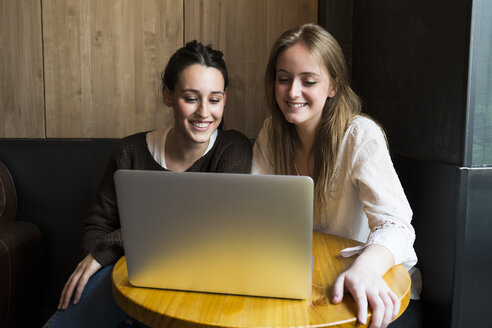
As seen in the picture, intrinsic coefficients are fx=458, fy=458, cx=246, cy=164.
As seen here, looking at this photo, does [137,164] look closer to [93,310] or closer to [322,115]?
[93,310]

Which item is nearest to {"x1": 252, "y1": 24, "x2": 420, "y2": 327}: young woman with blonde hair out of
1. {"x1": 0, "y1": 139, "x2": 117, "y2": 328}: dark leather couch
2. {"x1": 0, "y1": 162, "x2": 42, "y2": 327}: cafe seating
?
{"x1": 0, "y1": 139, "x2": 117, "y2": 328}: dark leather couch

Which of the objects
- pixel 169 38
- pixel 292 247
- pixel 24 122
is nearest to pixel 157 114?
pixel 169 38

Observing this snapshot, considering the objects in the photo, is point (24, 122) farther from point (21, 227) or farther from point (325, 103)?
point (325, 103)

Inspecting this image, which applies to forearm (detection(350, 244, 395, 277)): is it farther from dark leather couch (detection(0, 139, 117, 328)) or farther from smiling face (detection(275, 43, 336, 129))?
dark leather couch (detection(0, 139, 117, 328))

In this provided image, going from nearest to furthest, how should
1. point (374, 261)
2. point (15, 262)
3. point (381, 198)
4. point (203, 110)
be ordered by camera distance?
1. point (374, 261)
2. point (381, 198)
3. point (203, 110)
4. point (15, 262)

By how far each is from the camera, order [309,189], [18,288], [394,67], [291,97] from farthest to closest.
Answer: [18,288] < [394,67] < [291,97] < [309,189]

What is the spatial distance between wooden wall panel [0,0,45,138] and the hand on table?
1.70 metres

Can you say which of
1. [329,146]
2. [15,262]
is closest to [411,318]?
[329,146]

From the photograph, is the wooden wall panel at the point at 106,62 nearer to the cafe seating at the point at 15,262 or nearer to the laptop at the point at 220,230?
the cafe seating at the point at 15,262

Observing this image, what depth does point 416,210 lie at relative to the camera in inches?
56.1

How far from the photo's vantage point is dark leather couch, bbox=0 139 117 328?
2012 mm

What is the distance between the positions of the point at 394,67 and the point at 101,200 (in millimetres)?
1098

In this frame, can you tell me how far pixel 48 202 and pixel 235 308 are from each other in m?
1.51

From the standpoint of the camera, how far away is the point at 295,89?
4.36ft
